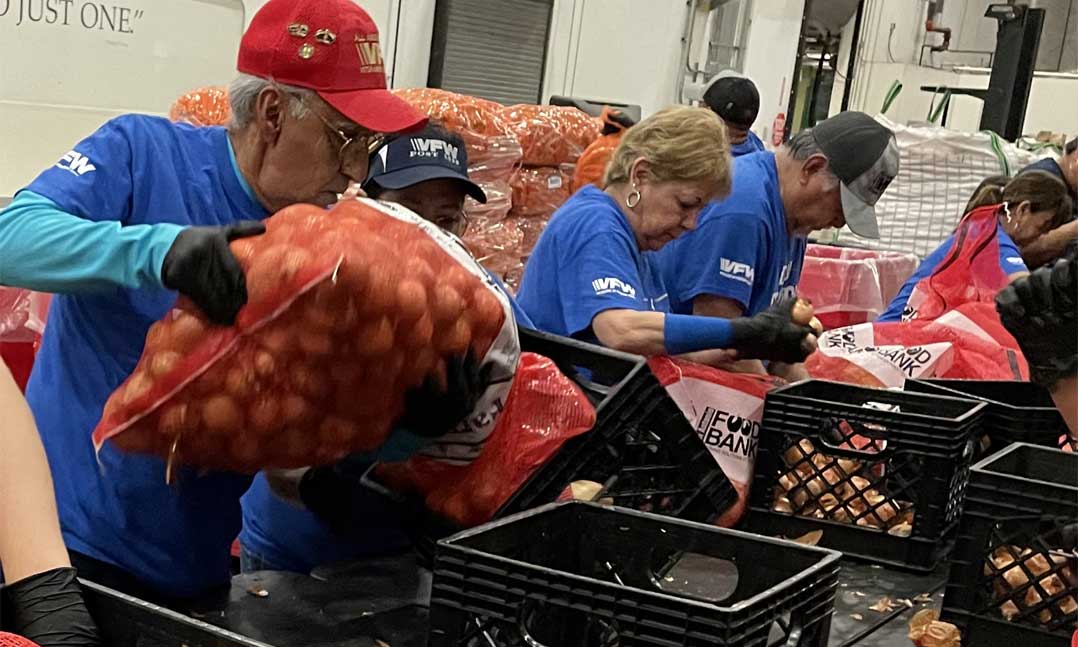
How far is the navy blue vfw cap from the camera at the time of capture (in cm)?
205

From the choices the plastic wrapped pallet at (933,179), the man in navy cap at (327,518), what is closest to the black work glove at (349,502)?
the man in navy cap at (327,518)

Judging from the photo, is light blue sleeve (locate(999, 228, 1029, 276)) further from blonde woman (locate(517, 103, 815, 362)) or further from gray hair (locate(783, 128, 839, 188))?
blonde woman (locate(517, 103, 815, 362))

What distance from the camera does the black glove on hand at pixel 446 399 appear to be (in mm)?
1181

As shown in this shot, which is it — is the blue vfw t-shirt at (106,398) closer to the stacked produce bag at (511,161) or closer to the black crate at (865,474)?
the black crate at (865,474)

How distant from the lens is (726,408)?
186cm

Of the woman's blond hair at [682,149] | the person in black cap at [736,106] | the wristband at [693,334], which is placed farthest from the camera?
the person in black cap at [736,106]

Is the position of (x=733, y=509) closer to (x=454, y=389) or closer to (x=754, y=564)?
(x=754, y=564)

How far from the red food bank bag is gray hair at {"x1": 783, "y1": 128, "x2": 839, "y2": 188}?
148 cm

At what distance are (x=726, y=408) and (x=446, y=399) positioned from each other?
0.78 metres

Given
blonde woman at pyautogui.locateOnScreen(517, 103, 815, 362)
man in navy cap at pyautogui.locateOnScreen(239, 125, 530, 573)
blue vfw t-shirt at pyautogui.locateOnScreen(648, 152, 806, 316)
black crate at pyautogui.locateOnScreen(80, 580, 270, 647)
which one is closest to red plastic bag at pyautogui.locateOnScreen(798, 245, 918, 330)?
blue vfw t-shirt at pyautogui.locateOnScreen(648, 152, 806, 316)

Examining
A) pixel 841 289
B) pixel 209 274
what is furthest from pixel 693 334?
pixel 841 289

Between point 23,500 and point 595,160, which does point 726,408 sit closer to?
point 23,500

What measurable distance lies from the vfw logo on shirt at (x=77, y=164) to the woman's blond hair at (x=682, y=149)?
1.06 meters

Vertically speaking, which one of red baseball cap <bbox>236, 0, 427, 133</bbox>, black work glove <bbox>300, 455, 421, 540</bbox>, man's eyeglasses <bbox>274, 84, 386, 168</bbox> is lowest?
black work glove <bbox>300, 455, 421, 540</bbox>
